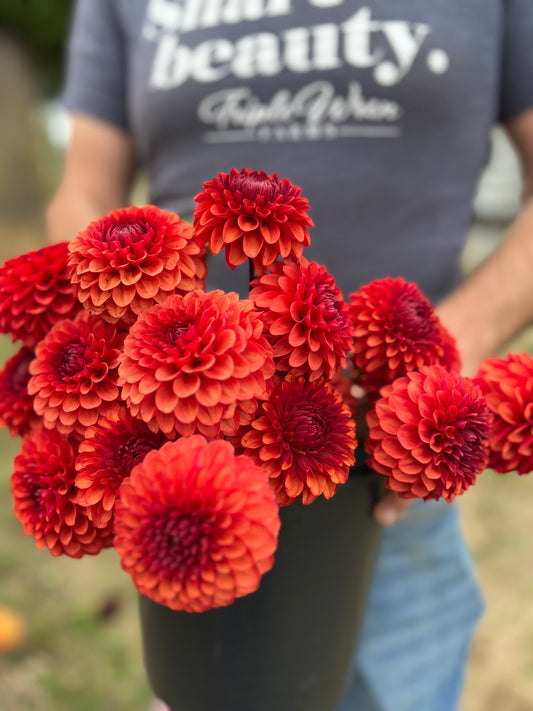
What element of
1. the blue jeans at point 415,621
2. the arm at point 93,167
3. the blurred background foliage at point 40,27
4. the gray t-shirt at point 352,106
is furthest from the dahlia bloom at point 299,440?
the blurred background foliage at point 40,27

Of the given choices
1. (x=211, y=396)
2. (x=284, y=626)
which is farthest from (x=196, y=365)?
(x=284, y=626)

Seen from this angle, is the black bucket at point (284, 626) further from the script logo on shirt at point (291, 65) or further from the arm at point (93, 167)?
the arm at point (93, 167)

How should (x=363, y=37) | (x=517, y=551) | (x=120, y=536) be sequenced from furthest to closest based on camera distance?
(x=517, y=551) < (x=363, y=37) < (x=120, y=536)

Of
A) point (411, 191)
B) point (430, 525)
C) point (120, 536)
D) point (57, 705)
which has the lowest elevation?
point (57, 705)

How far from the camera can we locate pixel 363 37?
0.69 meters

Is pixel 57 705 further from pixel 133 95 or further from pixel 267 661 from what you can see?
pixel 133 95

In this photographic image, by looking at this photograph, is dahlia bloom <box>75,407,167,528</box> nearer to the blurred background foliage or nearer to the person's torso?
the person's torso

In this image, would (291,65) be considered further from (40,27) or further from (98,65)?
(40,27)

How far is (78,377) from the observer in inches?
13.7

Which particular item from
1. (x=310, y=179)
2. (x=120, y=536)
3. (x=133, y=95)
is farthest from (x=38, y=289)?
(x=133, y=95)

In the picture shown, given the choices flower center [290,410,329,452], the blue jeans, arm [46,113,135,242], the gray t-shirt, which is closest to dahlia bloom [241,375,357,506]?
flower center [290,410,329,452]

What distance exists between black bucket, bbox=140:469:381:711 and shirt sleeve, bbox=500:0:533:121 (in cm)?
54

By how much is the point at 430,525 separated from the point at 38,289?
0.64m

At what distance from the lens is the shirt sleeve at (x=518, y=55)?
0.69 m
